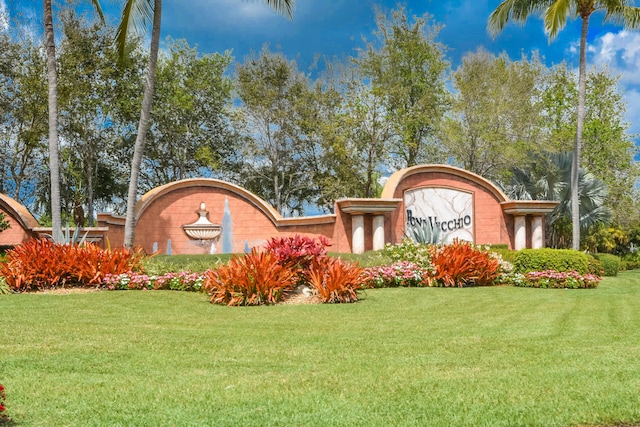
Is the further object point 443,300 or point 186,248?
point 186,248

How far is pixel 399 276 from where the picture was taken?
42.6ft

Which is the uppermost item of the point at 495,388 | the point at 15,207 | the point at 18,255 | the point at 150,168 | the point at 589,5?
the point at 589,5

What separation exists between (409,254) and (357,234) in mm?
3806

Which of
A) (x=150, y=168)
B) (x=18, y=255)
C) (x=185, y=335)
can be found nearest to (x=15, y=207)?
(x=18, y=255)

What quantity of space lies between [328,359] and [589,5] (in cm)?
1876

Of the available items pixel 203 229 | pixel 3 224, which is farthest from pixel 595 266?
pixel 3 224

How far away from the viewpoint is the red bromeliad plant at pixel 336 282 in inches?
Answer: 402

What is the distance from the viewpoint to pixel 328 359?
5469 mm

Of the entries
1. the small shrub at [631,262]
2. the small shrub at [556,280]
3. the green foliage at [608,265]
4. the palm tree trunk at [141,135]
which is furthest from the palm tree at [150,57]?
the small shrub at [631,262]

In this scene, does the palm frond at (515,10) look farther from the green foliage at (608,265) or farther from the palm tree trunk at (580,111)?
the green foliage at (608,265)

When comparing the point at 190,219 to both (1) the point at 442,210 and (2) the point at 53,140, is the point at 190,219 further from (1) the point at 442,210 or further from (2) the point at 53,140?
(1) the point at 442,210

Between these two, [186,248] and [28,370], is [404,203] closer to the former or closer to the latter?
[186,248]

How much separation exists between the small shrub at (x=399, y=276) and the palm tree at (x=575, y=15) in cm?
860

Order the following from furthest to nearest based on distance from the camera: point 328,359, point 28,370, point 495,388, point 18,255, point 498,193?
point 498,193
point 18,255
point 328,359
point 28,370
point 495,388
